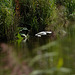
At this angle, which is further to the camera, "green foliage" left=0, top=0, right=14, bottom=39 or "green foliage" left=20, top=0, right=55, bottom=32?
"green foliage" left=20, top=0, right=55, bottom=32

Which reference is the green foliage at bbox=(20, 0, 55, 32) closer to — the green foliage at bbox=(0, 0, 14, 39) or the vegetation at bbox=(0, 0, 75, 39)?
the vegetation at bbox=(0, 0, 75, 39)

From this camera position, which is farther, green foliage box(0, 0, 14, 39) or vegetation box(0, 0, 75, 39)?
vegetation box(0, 0, 75, 39)

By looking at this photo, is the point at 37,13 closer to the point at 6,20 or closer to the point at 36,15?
the point at 36,15

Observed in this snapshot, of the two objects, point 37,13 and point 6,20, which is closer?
point 6,20

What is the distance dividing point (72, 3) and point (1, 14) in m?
4.55

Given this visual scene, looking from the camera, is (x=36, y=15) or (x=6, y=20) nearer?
(x=6, y=20)

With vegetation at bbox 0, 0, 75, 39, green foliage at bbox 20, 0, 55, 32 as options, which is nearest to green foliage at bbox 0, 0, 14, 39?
vegetation at bbox 0, 0, 75, 39

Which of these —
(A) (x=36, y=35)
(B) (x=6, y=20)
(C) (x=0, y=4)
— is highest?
(C) (x=0, y=4)

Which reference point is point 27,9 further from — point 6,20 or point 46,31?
point 6,20

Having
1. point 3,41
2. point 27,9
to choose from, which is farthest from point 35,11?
point 3,41

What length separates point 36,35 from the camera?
5.81 metres

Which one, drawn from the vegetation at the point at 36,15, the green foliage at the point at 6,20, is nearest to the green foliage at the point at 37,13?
the vegetation at the point at 36,15

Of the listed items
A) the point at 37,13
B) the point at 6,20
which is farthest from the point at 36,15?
the point at 6,20

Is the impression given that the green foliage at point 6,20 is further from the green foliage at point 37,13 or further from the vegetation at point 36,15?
the green foliage at point 37,13
